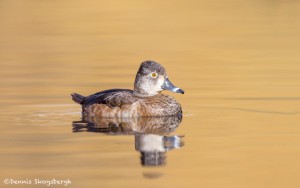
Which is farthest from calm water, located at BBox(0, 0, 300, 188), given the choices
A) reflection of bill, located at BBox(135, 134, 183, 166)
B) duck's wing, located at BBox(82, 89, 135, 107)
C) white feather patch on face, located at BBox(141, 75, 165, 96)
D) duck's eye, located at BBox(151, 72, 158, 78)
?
duck's eye, located at BBox(151, 72, 158, 78)

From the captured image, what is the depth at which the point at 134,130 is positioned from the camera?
12.9 metres

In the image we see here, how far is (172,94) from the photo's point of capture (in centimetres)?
1708

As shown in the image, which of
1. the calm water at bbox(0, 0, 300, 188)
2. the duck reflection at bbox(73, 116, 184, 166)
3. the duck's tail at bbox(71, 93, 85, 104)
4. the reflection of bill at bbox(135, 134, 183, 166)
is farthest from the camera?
the duck's tail at bbox(71, 93, 85, 104)

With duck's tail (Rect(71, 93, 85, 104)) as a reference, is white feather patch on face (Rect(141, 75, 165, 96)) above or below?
above

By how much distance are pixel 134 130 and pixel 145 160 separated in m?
2.20

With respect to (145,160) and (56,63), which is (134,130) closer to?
(145,160)

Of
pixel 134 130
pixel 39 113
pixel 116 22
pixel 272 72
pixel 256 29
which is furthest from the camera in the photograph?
pixel 116 22

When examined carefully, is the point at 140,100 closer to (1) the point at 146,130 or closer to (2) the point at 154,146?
(1) the point at 146,130

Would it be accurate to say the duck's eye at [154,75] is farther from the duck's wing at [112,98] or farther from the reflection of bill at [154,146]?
the reflection of bill at [154,146]

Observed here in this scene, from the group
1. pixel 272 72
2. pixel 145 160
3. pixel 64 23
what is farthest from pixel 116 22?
pixel 145 160

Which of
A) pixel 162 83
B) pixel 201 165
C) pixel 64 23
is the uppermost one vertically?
pixel 64 23

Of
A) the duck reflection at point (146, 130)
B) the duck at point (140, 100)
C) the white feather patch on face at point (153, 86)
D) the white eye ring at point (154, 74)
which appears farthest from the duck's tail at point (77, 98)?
the white eye ring at point (154, 74)

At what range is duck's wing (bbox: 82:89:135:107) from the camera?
46.9 ft

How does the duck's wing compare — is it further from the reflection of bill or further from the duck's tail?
the reflection of bill
